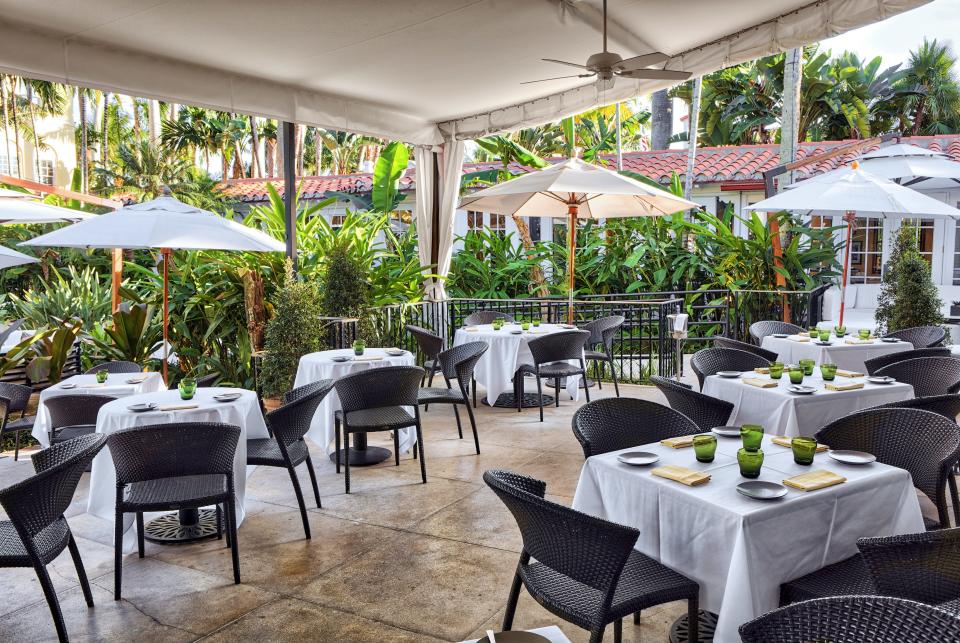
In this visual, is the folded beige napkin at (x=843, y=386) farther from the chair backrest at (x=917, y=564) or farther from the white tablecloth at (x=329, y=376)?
the white tablecloth at (x=329, y=376)

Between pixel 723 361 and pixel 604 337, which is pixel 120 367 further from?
pixel 723 361

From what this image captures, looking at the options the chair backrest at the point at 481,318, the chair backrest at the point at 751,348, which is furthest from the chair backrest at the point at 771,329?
the chair backrest at the point at 481,318

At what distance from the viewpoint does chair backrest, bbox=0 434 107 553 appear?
113 inches

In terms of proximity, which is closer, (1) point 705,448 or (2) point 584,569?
(2) point 584,569

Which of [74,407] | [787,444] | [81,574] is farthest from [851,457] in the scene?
[74,407]

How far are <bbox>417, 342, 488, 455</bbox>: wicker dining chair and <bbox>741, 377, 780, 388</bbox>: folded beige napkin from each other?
2002mm

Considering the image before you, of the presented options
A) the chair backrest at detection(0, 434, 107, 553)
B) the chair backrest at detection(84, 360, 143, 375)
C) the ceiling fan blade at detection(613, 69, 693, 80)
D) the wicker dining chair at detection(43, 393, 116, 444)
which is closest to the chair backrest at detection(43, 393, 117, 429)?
the wicker dining chair at detection(43, 393, 116, 444)

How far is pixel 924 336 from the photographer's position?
6891 mm

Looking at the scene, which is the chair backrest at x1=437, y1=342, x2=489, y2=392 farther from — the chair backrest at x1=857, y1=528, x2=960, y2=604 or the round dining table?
the chair backrest at x1=857, y1=528, x2=960, y2=604

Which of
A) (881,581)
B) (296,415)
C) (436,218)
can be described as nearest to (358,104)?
(436,218)

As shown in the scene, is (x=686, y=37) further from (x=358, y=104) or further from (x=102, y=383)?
(x=102, y=383)

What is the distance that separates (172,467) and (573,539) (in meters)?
2.24

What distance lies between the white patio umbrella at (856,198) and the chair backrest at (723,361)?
2.06 m

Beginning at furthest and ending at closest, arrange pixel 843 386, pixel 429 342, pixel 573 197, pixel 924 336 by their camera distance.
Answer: pixel 573 197
pixel 429 342
pixel 924 336
pixel 843 386
